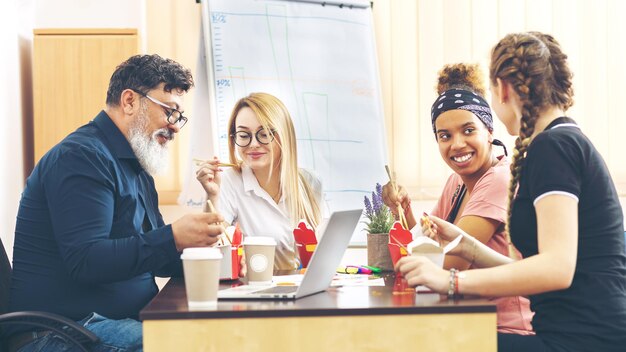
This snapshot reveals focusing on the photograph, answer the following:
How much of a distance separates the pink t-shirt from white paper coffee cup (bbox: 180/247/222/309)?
803 mm

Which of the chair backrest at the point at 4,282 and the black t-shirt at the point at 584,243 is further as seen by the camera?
the chair backrest at the point at 4,282

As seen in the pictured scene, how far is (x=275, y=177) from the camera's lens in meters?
2.99

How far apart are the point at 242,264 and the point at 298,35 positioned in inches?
80.6

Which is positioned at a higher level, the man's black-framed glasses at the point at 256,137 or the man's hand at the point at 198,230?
the man's black-framed glasses at the point at 256,137

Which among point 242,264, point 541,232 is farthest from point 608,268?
point 242,264

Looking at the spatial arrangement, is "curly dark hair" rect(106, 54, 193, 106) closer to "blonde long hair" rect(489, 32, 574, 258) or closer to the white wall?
"blonde long hair" rect(489, 32, 574, 258)

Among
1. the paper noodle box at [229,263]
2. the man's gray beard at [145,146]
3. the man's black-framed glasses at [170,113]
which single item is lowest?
the paper noodle box at [229,263]

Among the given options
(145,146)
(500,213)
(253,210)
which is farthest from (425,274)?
(253,210)

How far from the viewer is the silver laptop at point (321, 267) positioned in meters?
1.65

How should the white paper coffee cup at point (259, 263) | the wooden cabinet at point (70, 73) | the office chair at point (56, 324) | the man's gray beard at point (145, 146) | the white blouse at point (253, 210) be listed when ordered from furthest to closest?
the wooden cabinet at point (70, 73), the white blouse at point (253, 210), the man's gray beard at point (145, 146), the white paper coffee cup at point (259, 263), the office chair at point (56, 324)

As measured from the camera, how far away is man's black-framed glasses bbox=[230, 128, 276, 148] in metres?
2.95

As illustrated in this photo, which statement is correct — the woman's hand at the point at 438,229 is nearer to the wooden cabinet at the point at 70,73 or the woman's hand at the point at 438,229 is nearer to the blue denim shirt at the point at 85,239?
the blue denim shirt at the point at 85,239

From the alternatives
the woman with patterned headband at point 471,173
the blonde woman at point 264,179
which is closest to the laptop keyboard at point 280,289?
the woman with patterned headband at point 471,173

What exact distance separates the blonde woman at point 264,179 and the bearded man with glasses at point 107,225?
54 centimetres
